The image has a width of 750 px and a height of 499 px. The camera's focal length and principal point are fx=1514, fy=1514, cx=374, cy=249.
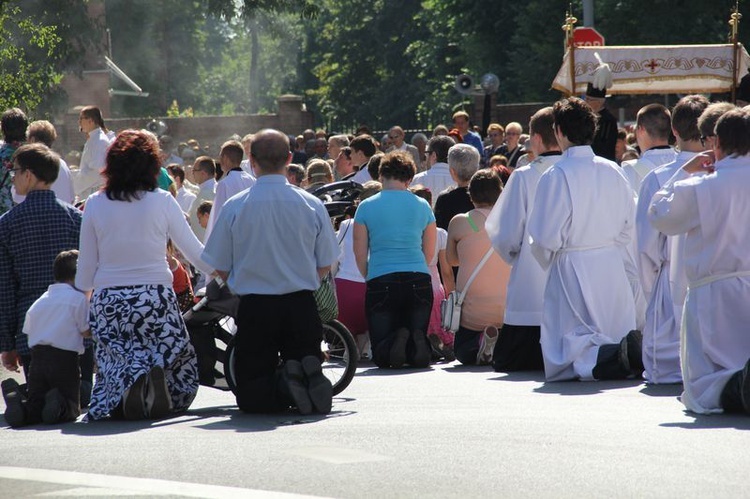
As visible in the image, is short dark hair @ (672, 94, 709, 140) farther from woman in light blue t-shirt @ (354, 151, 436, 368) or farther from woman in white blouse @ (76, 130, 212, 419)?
woman in white blouse @ (76, 130, 212, 419)

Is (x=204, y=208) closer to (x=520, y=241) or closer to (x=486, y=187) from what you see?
(x=486, y=187)

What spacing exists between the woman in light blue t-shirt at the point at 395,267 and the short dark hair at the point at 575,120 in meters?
2.00

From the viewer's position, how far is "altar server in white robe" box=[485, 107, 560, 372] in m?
11.6

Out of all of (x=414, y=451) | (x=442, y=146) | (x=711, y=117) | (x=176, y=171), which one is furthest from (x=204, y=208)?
(x=414, y=451)

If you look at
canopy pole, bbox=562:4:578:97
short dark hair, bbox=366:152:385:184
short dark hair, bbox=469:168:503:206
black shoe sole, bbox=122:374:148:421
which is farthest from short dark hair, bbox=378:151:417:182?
canopy pole, bbox=562:4:578:97

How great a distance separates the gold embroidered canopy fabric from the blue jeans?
24.4 ft

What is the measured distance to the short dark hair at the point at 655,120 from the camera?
1152 cm

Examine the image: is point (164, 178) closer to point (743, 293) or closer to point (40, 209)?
point (40, 209)

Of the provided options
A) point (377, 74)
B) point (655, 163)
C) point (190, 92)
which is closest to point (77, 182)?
point (655, 163)

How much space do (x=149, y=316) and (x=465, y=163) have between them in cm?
526

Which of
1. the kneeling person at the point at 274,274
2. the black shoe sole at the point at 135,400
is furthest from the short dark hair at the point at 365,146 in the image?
the black shoe sole at the point at 135,400

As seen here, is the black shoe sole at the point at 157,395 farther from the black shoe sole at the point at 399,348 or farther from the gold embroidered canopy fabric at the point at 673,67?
the gold embroidered canopy fabric at the point at 673,67

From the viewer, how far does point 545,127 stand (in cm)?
1167

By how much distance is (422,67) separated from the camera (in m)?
65.6
